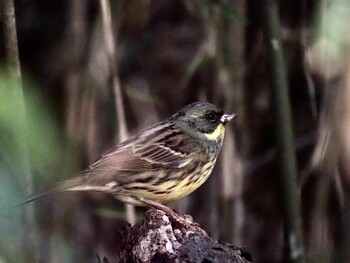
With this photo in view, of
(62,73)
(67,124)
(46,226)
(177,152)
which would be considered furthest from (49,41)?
(177,152)

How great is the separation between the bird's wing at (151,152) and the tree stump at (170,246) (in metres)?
1.02

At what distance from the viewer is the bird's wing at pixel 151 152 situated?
3.63 m

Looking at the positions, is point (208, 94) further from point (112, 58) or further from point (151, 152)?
point (151, 152)

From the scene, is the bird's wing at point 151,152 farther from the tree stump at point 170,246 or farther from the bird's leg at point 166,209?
the tree stump at point 170,246

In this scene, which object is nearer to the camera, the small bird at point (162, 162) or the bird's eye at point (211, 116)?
the small bird at point (162, 162)

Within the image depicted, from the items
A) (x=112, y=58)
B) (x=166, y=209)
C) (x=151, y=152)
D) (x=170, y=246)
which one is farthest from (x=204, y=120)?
(x=170, y=246)

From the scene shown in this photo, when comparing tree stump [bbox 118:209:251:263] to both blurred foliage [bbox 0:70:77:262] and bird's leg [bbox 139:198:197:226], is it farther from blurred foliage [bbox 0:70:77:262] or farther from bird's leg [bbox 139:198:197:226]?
blurred foliage [bbox 0:70:77:262]

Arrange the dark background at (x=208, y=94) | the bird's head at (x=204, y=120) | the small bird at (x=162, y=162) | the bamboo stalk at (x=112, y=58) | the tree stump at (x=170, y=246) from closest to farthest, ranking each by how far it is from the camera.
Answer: the tree stump at (x=170, y=246)
the small bird at (x=162, y=162)
the bamboo stalk at (x=112, y=58)
the bird's head at (x=204, y=120)
the dark background at (x=208, y=94)

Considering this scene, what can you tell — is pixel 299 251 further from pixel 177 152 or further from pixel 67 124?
pixel 67 124

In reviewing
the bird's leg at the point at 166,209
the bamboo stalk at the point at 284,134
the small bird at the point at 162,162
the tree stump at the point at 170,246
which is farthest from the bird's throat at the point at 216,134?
the tree stump at the point at 170,246

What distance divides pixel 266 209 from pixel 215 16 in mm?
2140

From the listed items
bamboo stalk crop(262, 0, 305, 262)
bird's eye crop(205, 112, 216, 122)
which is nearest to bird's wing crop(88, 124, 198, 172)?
bird's eye crop(205, 112, 216, 122)

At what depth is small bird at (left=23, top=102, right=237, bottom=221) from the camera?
3553 mm

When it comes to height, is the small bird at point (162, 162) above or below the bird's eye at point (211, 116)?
below
